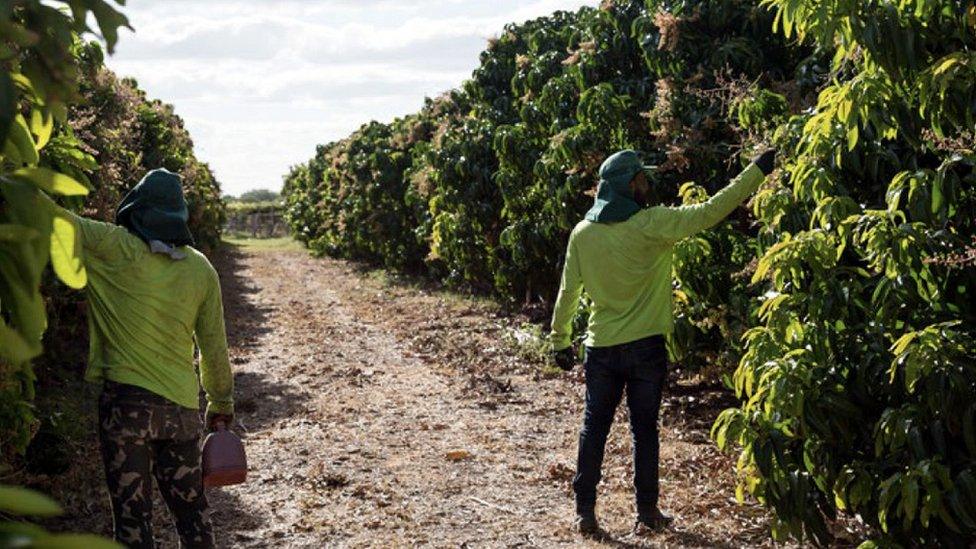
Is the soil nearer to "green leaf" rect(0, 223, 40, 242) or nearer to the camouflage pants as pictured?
the camouflage pants

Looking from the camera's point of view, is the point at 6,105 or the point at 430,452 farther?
the point at 430,452

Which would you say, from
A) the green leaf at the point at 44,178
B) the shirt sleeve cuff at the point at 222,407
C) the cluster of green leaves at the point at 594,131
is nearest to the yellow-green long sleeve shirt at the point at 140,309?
the shirt sleeve cuff at the point at 222,407

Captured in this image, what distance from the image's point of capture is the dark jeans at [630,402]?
19.7 ft

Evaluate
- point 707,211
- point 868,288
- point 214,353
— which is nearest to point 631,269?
point 707,211

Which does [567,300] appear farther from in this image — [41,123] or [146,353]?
[41,123]

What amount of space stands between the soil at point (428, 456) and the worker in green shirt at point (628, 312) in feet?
1.51

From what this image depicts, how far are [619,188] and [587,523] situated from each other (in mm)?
1927

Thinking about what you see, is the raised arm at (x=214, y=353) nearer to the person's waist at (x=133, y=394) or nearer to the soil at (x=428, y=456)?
the person's waist at (x=133, y=394)

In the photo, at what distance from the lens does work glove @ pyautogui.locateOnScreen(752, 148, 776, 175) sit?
18.8 ft

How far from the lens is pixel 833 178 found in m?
5.32

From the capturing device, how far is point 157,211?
14.3 feet

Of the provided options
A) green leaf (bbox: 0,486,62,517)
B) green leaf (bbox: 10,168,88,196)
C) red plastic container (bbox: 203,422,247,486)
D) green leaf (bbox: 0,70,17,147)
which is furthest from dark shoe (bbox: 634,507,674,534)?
green leaf (bbox: 0,486,62,517)

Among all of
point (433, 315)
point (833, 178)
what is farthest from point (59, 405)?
point (433, 315)

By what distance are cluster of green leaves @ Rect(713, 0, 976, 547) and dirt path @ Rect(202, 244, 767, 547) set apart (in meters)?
1.07
